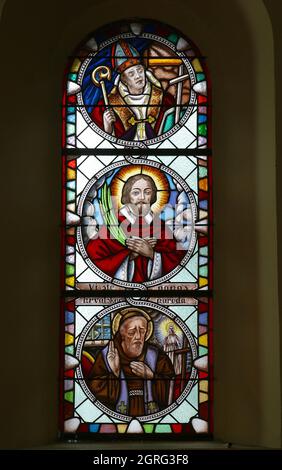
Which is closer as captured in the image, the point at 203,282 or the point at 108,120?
the point at 203,282

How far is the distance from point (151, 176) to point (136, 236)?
0.43 m

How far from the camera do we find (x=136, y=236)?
9.04 m

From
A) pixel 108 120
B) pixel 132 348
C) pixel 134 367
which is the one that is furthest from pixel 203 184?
pixel 134 367

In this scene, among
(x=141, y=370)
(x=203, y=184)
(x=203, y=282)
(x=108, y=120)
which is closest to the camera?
(x=141, y=370)

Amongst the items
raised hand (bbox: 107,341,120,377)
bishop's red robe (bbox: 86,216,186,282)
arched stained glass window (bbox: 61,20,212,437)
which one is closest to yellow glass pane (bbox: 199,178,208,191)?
arched stained glass window (bbox: 61,20,212,437)

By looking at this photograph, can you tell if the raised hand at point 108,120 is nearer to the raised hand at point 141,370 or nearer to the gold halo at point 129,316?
the gold halo at point 129,316

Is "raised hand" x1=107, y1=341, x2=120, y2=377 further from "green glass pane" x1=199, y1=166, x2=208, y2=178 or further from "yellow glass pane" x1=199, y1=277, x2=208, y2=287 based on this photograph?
"green glass pane" x1=199, y1=166, x2=208, y2=178

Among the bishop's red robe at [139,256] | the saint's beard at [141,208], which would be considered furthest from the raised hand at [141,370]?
the saint's beard at [141,208]

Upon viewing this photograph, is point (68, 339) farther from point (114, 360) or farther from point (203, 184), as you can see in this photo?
point (203, 184)

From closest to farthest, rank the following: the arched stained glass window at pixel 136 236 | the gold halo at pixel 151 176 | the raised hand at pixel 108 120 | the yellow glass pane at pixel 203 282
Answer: the arched stained glass window at pixel 136 236
the yellow glass pane at pixel 203 282
the gold halo at pixel 151 176
the raised hand at pixel 108 120

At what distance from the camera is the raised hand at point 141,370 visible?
29.0 feet
